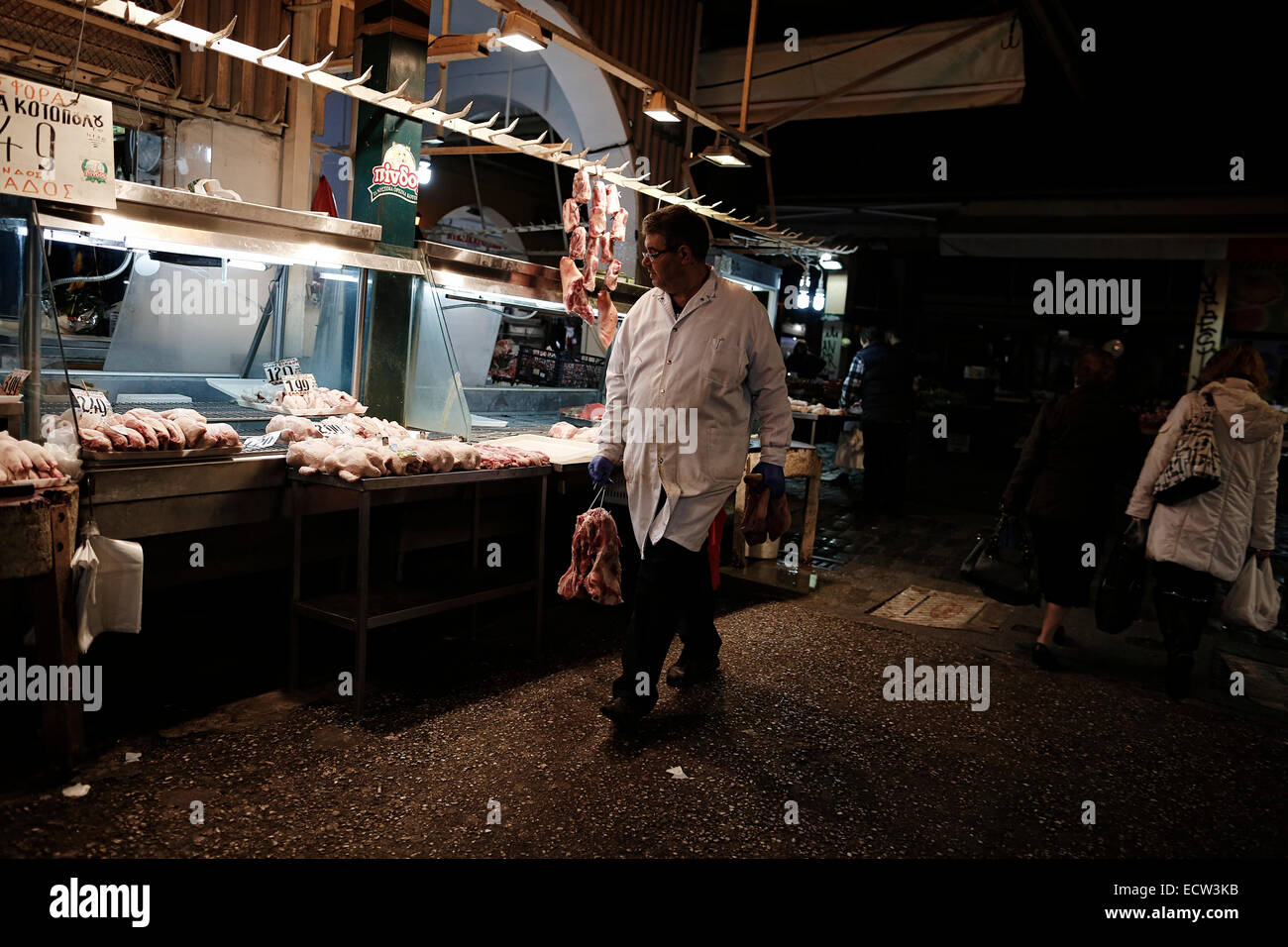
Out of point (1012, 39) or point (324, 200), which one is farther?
point (1012, 39)

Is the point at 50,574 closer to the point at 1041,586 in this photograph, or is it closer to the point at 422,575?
the point at 422,575

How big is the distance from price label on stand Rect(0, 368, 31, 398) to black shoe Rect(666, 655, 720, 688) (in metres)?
3.30

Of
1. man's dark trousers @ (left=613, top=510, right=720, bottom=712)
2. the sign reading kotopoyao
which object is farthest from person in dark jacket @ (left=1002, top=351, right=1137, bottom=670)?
the sign reading kotopoyao

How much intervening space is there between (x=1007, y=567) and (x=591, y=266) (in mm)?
3531

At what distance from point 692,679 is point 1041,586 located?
2.46 meters

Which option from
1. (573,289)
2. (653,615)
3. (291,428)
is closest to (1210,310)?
(573,289)

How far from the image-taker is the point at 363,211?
5738 millimetres

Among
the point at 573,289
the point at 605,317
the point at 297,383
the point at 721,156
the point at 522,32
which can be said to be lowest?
the point at 297,383

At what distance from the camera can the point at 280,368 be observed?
525 cm

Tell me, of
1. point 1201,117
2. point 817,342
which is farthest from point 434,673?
point 817,342

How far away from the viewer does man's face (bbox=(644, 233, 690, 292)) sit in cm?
Result: 420

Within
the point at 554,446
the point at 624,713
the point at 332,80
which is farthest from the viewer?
the point at 554,446

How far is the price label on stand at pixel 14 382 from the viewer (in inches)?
139

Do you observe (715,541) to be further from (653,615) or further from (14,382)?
(14,382)
